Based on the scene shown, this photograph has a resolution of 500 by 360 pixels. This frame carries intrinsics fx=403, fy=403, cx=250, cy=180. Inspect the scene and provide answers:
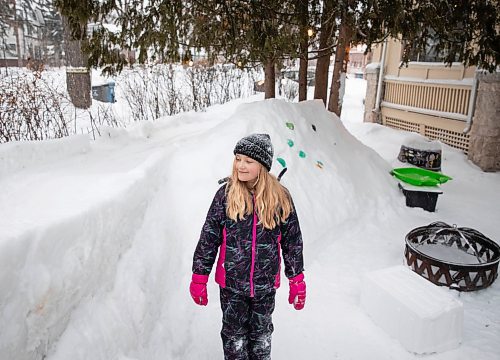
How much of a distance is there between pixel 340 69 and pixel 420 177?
8.09 ft

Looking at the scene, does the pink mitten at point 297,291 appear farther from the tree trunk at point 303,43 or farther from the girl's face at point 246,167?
the tree trunk at point 303,43

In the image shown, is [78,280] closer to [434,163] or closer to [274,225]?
[274,225]

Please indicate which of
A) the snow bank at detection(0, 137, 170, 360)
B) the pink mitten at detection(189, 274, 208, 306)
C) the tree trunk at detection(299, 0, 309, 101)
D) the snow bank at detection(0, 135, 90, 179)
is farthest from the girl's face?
the tree trunk at detection(299, 0, 309, 101)

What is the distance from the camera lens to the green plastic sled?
6.42 metres

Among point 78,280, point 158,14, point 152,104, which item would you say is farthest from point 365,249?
point 152,104

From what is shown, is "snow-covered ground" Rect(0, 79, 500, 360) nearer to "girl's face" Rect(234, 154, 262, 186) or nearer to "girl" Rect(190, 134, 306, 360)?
"girl" Rect(190, 134, 306, 360)

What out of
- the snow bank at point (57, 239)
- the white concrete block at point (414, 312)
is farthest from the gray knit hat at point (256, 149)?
the white concrete block at point (414, 312)

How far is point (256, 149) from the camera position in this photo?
2.54 m

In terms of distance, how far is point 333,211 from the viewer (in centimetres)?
533

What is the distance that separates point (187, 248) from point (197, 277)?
1360 mm

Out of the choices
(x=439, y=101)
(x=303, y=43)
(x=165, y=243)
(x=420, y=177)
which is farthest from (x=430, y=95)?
(x=165, y=243)

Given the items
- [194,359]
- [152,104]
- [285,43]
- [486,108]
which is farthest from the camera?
[152,104]

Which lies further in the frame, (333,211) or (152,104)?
(152,104)

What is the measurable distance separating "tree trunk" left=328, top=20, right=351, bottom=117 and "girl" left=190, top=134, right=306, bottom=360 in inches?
187
